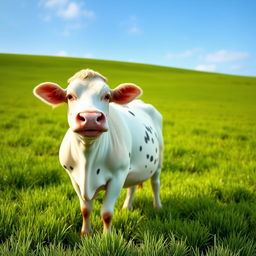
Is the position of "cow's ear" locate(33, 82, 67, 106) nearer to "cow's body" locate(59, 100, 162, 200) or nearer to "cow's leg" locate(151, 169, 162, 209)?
"cow's body" locate(59, 100, 162, 200)

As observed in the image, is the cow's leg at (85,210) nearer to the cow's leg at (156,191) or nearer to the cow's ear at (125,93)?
the cow's ear at (125,93)

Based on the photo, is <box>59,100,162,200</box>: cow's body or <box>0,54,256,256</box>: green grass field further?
<box>59,100,162,200</box>: cow's body

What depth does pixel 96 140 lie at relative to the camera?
244 cm

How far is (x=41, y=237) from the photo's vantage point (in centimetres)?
248

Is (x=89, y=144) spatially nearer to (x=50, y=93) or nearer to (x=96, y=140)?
(x=96, y=140)

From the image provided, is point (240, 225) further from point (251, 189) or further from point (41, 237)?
point (41, 237)

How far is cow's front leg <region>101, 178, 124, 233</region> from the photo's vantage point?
2521 mm

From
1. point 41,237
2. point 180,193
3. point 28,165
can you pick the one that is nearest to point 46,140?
point 28,165

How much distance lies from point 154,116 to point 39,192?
6.38 feet

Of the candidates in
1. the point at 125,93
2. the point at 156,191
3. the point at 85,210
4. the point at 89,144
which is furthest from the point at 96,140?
the point at 156,191

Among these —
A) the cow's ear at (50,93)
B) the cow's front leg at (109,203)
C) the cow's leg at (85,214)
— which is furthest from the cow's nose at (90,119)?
the cow's leg at (85,214)

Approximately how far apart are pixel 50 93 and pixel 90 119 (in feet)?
2.30

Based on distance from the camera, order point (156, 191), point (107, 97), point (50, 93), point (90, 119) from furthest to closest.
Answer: point (156, 191)
point (50, 93)
point (107, 97)
point (90, 119)

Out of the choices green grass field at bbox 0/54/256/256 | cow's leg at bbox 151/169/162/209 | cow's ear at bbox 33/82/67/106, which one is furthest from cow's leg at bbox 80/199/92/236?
cow's leg at bbox 151/169/162/209
